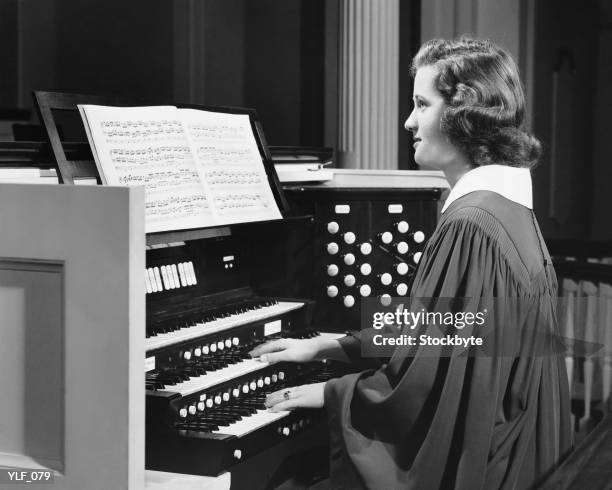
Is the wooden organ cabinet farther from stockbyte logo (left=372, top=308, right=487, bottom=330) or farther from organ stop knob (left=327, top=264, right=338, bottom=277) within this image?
stockbyte logo (left=372, top=308, right=487, bottom=330)

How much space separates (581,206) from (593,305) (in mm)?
3023

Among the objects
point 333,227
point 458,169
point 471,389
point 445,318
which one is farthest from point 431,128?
point 333,227

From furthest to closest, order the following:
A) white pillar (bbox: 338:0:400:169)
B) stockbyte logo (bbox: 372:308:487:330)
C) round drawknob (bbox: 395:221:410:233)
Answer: white pillar (bbox: 338:0:400:169)
round drawknob (bbox: 395:221:410:233)
stockbyte logo (bbox: 372:308:487:330)

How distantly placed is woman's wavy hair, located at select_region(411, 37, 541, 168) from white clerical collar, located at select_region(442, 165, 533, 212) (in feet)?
0.16

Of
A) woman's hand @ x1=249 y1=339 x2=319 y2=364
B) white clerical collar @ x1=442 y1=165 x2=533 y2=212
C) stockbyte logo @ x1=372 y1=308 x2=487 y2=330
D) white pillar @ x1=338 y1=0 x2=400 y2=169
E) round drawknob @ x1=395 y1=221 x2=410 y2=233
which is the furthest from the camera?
white pillar @ x1=338 y1=0 x2=400 y2=169

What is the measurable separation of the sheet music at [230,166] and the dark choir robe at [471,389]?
797 mm

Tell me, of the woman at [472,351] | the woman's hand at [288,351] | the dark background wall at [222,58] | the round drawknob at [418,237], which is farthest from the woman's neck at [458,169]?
the dark background wall at [222,58]

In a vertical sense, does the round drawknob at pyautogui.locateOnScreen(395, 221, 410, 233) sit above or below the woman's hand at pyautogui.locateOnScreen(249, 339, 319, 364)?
above

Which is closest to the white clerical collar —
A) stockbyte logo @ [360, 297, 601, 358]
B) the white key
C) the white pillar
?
stockbyte logo @ [360, 297, 601, 358]

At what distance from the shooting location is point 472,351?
237 cm

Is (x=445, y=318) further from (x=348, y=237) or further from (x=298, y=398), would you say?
(x=348, y=237)

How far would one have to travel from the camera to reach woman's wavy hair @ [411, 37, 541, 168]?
253cm

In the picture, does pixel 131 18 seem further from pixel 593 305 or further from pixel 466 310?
pixel 466 310

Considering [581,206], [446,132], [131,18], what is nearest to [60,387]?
[446,132]
